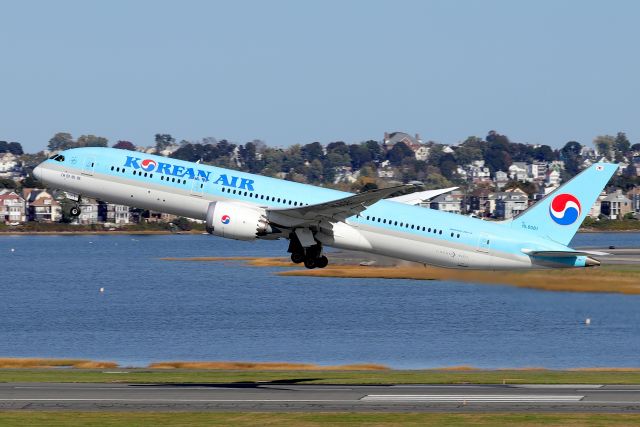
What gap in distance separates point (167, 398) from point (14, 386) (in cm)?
1041

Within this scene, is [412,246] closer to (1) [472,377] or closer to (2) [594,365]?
(1) [472,377]

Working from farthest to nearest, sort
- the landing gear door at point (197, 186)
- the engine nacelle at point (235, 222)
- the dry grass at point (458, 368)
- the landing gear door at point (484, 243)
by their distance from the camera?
the dry grass at point (458, 368) < the landing gear door at point (484, 243) < the landing gear door at point (197, 186) < the engine nacelle at point (235, 222)

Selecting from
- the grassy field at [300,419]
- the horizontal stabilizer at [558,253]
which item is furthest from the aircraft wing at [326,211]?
the grassy field at [300,419]

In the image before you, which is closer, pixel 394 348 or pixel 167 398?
pixel 167 398

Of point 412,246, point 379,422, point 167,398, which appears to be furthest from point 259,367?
point 379,422

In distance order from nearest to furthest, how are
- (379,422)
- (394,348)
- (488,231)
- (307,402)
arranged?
(379,422) < (307,402) < (488,231) < (394,348)

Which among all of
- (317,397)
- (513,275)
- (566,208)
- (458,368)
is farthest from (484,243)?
(458,368)

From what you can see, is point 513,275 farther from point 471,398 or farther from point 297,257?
point 471,398

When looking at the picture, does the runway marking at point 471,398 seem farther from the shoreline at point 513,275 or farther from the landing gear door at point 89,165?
the landing gear door at point 89,165

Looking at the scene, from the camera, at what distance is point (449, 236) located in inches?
2286

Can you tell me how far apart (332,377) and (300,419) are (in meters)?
20.6

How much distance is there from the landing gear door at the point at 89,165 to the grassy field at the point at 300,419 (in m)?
17.7

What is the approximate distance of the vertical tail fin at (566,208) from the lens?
6047cm

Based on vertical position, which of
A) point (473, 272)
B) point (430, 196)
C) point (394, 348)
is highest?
point (430, 196)
